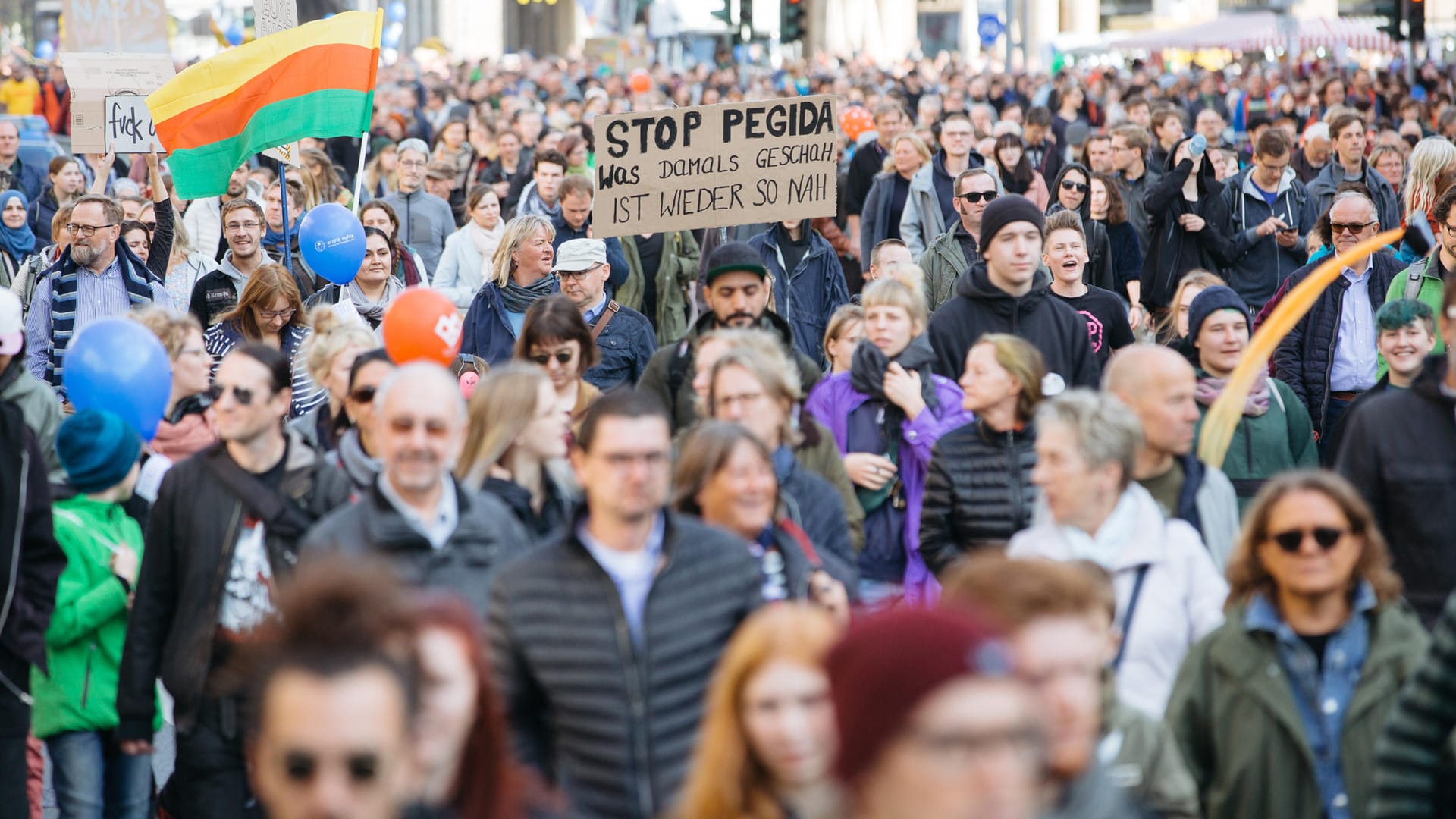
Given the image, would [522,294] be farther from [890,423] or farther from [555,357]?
[890,423]

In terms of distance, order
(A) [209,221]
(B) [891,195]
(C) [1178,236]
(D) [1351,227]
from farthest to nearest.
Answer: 1. (B) [891,195]
2. (A) [209,221]
3. (C) [1178,236]
4. (D) [1351,227]

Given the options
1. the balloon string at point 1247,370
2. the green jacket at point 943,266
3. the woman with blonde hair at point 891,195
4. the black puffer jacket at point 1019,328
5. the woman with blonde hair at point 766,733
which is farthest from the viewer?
the woman with blonde hair at point 891,195

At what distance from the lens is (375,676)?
2.87 m

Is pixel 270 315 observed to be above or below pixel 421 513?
above

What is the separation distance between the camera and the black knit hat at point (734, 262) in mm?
7520

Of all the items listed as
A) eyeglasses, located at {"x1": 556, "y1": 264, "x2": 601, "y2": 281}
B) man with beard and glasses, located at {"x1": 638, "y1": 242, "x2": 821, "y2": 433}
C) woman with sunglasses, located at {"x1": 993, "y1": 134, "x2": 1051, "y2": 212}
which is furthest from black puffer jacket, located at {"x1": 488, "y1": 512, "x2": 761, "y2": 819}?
woman with sunglasses, located at {"x1": 993, "y1": 134, "x2": 1051, "y2": 212}

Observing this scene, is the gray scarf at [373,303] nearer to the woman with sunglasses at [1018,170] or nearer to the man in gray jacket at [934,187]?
the man in gray jacket at [934,187]

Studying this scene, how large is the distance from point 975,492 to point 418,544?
193cm

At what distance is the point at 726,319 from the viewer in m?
7.56

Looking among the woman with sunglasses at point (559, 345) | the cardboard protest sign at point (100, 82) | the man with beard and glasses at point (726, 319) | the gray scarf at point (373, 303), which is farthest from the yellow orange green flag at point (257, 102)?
the woman with sunglasses at point (559, 345)

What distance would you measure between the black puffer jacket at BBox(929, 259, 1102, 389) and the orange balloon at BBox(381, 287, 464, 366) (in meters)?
1.97

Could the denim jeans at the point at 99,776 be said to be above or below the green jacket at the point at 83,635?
below

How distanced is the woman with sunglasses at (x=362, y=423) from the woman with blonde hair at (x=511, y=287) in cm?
279

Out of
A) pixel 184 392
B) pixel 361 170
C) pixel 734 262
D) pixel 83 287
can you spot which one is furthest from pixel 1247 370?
pixel 361 170
